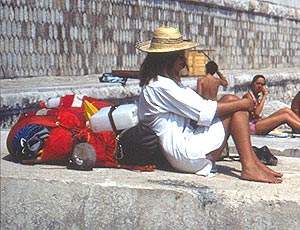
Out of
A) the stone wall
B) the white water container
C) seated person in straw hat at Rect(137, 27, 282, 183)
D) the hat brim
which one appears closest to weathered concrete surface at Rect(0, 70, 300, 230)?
seated person in straw hat at Rect(137, 27, 282, 183)

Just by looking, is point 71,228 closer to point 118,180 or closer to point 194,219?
point 118,180

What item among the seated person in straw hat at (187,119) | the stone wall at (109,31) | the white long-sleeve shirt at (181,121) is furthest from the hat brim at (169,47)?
the stone wall at (109,31)

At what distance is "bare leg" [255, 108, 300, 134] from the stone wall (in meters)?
2.26

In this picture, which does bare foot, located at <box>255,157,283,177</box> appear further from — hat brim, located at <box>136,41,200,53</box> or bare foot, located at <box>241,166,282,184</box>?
hat brim, located at <box>136,41,200,53</box>

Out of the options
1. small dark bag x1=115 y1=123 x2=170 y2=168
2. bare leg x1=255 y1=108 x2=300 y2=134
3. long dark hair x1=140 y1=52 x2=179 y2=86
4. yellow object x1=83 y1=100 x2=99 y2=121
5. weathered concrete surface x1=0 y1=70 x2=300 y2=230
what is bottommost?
bare leg x1=255 y1=108 x2=300 y2=134

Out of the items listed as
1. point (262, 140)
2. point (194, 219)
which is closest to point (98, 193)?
point (194, 219)

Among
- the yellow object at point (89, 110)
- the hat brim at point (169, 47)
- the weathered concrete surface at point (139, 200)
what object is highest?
the hat brim at point (169, 47)

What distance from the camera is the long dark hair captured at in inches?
200

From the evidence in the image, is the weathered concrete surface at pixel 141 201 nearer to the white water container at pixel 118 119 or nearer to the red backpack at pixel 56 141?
the red backpack at pixel 56 141

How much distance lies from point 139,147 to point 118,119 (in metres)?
0.22

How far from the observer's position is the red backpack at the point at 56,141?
5.09 meters

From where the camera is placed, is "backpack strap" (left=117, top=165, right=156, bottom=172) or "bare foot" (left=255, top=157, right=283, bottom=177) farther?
"backpack strap" (left=117, top=165, right=156, bottom=172)

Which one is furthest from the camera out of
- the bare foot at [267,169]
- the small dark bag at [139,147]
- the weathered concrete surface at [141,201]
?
the small dark bag at [139,147]

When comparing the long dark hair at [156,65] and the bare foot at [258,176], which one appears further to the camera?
the long dark hair at [156,65]
